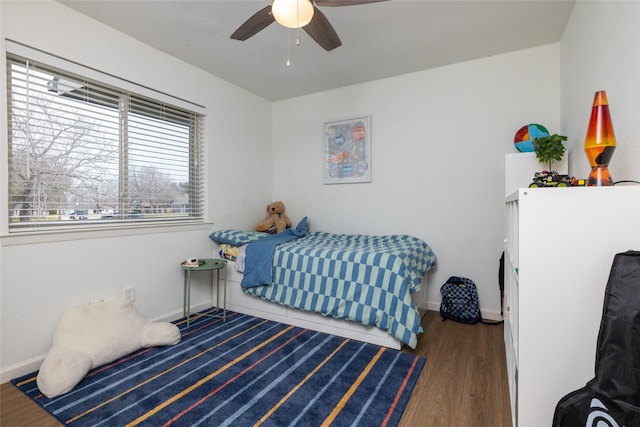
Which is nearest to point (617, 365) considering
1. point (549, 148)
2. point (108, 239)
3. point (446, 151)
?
point (549, 148)

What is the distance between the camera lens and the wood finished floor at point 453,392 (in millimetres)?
1486

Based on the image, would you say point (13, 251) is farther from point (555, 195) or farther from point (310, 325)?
point (555, 195)

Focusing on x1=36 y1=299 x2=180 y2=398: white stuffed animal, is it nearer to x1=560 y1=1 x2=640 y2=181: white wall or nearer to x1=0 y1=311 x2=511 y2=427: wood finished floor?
x1=0 y1=311 x2=511 y2=427: wood finished floor

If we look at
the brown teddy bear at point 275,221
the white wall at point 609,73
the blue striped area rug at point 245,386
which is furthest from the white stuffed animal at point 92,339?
the white wall at point 609,73

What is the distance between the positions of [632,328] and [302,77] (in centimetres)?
321

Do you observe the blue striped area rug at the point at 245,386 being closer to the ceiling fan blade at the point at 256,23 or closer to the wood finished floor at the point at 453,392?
the wood finished floor at the point at 453,392

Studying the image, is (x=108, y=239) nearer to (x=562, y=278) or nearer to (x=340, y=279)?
(x=340, y=279)

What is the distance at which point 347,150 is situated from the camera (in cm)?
352

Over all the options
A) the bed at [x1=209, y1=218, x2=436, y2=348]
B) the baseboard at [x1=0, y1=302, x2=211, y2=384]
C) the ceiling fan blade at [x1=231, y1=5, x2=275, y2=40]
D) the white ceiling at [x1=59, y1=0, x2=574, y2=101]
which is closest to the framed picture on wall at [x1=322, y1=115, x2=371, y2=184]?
the white ceiling at [x1=59, y1=0, x2=574, y2=101]

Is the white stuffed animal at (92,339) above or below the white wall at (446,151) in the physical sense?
below

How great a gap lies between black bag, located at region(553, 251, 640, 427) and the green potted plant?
1.59m

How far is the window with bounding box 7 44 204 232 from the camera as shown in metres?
1.92

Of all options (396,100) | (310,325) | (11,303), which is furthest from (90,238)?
(396,100)

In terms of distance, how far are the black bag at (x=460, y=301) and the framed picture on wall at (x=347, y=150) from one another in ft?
4.63
